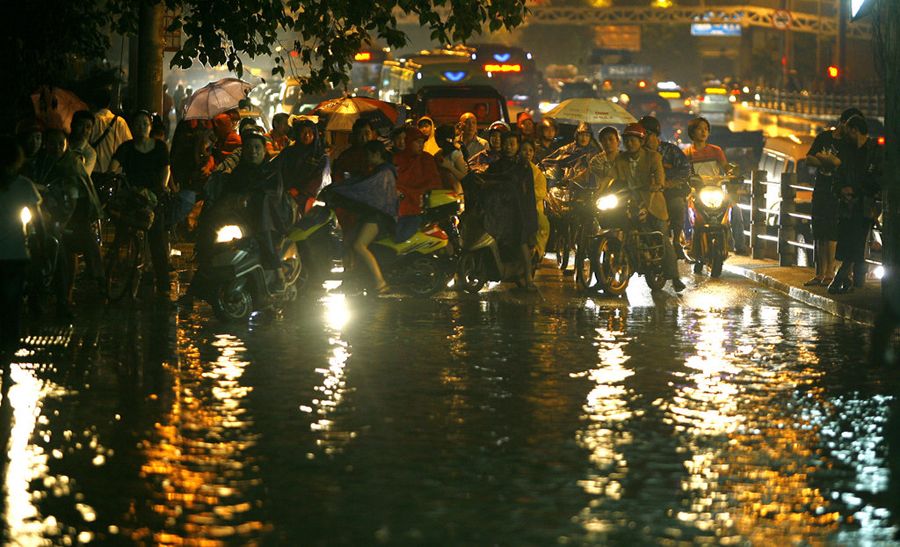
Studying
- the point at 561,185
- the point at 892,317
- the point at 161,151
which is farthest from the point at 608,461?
the point at 561,185

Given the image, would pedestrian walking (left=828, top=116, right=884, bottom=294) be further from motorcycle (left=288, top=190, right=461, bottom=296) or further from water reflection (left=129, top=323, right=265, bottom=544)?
water reflection (left=129, top=323, right=265, bottom=544)

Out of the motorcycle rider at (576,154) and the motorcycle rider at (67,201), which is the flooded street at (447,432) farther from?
the motorcycle rider at (576,154)

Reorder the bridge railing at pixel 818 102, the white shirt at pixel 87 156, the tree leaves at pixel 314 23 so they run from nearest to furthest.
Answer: the white shirt at pixel 87 156, the tree leaves at pixel 314 23, the bridge railing at pixel 818 102

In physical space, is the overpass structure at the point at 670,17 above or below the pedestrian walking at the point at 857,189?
above

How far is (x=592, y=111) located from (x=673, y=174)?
11.7m

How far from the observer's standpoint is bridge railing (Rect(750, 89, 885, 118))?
206 ft

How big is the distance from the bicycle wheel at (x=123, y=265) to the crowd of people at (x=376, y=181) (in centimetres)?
20

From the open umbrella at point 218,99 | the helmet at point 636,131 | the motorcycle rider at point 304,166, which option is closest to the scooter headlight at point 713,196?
the helmet at point 636,131

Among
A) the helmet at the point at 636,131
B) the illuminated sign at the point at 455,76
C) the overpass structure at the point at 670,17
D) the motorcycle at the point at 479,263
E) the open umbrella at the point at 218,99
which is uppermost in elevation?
the overpass structure at the point at 670,17

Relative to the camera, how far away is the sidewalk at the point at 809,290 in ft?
52.5

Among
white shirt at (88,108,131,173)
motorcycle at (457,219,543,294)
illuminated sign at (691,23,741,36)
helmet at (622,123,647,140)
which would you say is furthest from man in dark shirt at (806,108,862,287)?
illuminated sign at (691,23,741,36)

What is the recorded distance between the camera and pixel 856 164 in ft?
58.6

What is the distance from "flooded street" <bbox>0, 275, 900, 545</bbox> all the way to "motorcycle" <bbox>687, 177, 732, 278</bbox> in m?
5.16

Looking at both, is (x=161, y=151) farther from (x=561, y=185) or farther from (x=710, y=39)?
(x=710, y=39)
